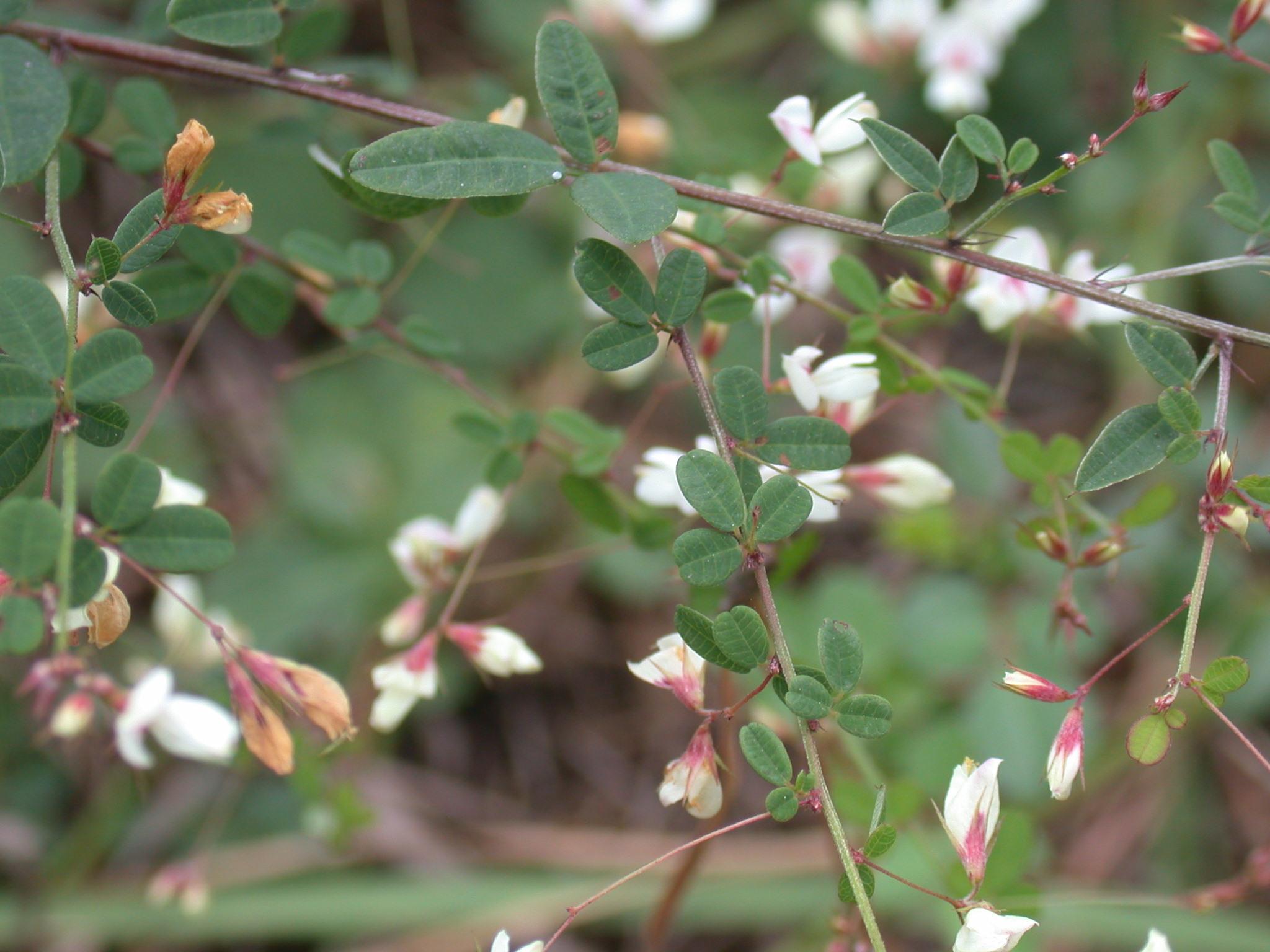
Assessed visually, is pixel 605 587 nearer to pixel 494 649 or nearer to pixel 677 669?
pixel 494 649

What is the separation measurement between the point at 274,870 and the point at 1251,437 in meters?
1.90

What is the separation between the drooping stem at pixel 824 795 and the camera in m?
0.64

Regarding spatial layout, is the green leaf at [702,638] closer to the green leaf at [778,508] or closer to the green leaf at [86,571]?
the green leaf at [778,508]

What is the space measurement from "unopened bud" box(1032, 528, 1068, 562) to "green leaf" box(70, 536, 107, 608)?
2.30ft

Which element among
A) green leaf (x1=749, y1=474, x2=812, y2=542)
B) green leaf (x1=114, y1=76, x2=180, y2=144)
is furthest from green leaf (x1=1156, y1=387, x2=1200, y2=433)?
green leaf (x1=114, y1=76, x2=180, y2=144)

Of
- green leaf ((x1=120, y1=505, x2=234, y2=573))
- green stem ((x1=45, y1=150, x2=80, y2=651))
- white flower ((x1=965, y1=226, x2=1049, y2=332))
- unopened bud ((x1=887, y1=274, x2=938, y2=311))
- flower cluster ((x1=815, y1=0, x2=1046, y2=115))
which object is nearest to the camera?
green stem ((x1=45, y1=150, x2=80, y2=651))

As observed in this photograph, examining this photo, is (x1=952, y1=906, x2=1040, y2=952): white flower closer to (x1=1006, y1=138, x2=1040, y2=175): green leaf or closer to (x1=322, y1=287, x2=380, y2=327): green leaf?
(x1=1006, y1=138, x2=1040, y2=175): green leaf

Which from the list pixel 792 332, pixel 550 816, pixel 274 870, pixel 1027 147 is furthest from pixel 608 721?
pixel 1027 147

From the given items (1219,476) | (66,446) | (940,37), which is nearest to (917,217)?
(1219,476)

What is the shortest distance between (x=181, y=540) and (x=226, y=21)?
41 centimetres

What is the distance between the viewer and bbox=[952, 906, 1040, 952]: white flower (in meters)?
0.65

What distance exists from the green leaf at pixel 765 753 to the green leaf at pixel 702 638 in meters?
0.04

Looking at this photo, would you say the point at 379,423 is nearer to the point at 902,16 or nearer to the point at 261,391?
the point at 261,391

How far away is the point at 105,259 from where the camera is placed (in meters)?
0.66
